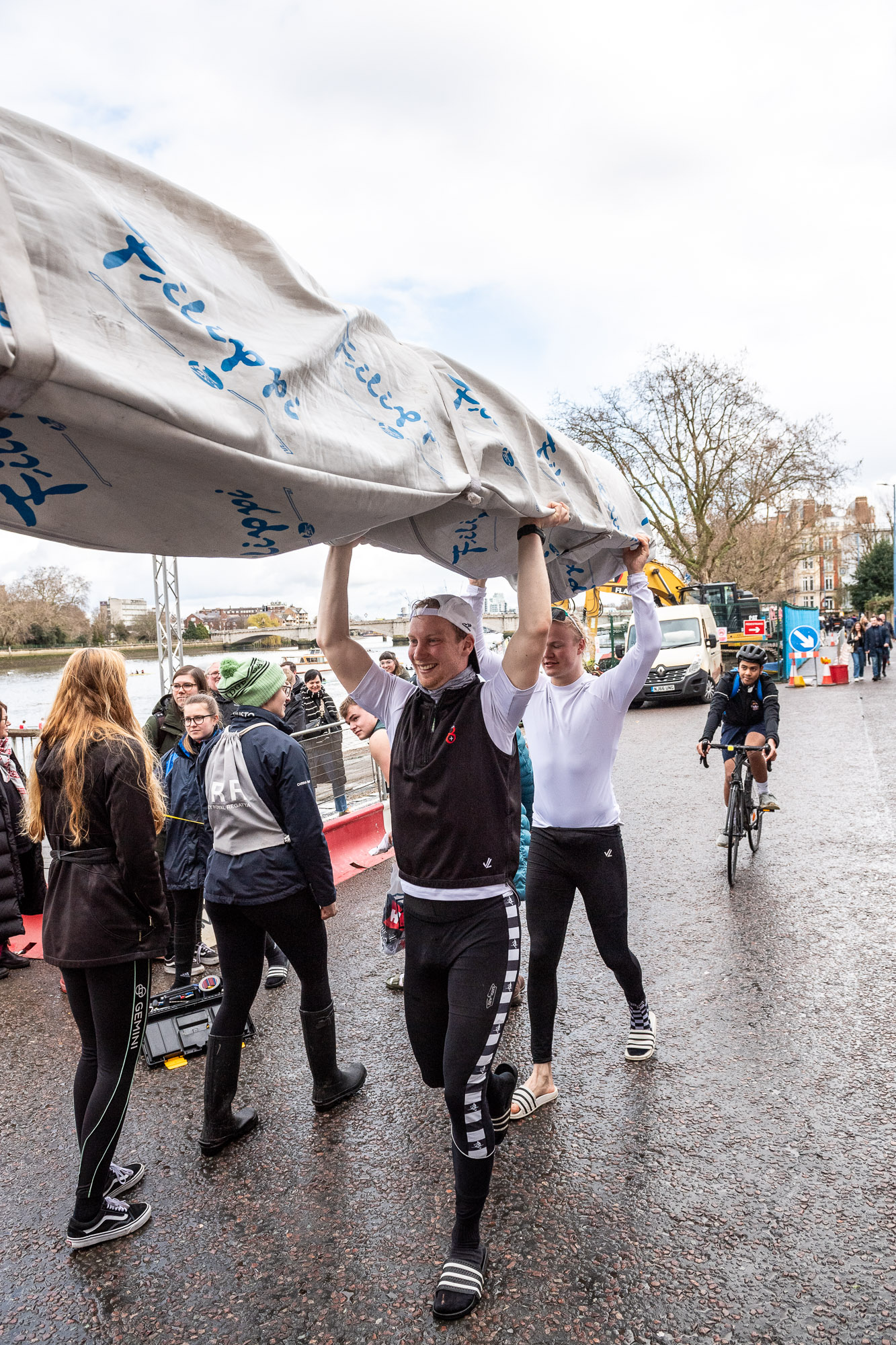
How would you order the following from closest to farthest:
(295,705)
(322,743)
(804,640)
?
(322,743)
(295,705)
(804,640)

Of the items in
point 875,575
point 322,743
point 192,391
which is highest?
point 875,575

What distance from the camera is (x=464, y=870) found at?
2.65 m

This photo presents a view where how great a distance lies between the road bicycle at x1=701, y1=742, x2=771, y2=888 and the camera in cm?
676

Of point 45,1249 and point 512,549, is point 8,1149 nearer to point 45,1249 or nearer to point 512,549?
point 45,1249

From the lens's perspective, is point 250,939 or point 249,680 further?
point 249,680

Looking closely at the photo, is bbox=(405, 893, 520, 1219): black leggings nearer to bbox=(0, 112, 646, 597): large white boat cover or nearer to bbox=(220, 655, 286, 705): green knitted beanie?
bbox=(0, 112, 646, 597): large white boat cover

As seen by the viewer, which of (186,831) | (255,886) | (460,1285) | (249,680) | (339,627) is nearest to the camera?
(460,1285)

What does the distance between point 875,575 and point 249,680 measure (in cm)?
7896

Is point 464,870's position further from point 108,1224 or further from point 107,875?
point 108,1224

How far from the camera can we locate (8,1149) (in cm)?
369

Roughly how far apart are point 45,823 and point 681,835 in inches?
262

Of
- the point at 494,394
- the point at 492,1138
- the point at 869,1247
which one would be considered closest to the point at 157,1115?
the point at 492,1138

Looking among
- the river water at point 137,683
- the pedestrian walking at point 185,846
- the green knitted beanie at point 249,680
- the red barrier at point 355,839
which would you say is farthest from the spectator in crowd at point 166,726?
the red barrier at point 355,839

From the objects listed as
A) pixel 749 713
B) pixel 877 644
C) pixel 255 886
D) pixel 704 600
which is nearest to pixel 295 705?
pixel 749 713
